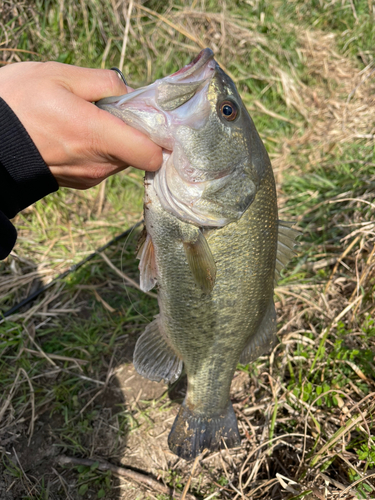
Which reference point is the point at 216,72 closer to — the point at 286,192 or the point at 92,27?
the point at 286,192

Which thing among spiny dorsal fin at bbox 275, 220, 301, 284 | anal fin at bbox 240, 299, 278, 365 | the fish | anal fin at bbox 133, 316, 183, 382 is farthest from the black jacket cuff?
anal fin at bbox 240, 299, 278, 365

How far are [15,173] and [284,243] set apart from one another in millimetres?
1440

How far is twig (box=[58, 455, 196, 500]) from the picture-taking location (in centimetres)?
229

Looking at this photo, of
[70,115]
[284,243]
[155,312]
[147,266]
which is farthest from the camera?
[155,312]

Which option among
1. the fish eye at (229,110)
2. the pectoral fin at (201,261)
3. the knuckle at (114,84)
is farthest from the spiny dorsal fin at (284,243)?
the knuckle at (114,84)

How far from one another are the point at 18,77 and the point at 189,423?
6.99 feet

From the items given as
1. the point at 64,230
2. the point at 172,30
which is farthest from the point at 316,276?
the point at 172,30

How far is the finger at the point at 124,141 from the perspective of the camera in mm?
1495

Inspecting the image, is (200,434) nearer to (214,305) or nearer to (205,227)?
(214,305)

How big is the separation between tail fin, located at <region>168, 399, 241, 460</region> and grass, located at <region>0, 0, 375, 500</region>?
0.84 ft

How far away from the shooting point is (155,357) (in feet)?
6.87

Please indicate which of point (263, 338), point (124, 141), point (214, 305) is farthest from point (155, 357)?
point (124, 141)

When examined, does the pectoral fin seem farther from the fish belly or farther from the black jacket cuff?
the black jacket cuff

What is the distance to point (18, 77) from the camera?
1.50m
